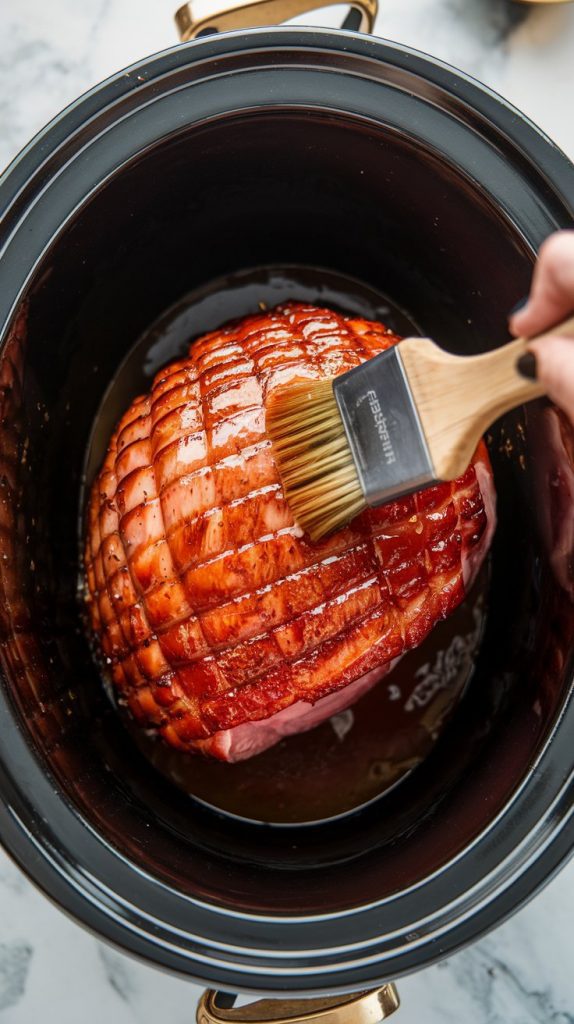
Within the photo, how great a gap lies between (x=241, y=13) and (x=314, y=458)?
76cm

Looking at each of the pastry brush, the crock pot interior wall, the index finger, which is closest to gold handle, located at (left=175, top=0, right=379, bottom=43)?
the crock pot interior wall

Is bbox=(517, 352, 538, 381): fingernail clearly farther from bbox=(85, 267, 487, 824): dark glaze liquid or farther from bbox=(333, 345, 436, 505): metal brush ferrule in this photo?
bbox=(85, 267, 487, 824): dark glaze liquid

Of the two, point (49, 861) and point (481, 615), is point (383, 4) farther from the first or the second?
point (49, 861)

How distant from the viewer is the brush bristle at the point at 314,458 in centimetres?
114

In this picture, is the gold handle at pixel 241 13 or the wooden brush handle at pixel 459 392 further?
the gold handle at pixel 241 13

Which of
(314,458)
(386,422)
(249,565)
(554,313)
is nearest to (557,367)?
(554,313)

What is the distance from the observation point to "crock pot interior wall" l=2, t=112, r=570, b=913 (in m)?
1.25

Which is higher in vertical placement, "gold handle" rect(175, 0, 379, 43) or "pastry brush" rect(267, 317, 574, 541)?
"gold handle" rect(175, 0, 379, 43)

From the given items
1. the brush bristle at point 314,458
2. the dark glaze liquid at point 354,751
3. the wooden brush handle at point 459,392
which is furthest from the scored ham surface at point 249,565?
the wooden brush handle at point 459,392

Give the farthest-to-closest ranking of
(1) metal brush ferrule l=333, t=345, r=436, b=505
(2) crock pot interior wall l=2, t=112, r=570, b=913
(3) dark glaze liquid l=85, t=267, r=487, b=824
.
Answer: (3) dark glaze liquid l=85, t=267, r=487, b=824
(2) crock pot interior wall l=2, t=112, r=570, b=913
(1) metal brush ferrule l=333, t=345, r=436, b=505

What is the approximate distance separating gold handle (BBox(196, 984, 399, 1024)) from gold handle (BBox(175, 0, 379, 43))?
4.91 feet

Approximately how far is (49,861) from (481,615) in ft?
2.92

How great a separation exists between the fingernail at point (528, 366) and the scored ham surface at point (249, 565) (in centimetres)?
41

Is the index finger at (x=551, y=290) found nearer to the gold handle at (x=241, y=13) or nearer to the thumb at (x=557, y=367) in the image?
the thumb at (x=557, y=367)
